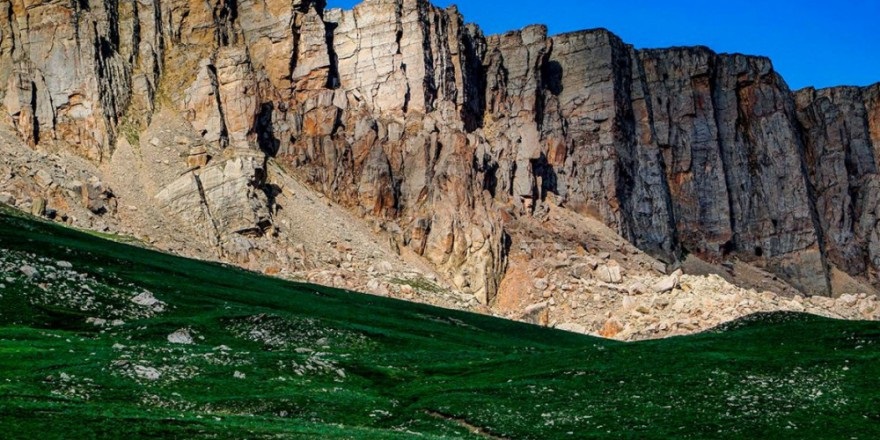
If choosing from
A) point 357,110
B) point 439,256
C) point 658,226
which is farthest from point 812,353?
point 658,226

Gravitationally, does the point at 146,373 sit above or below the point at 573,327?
below

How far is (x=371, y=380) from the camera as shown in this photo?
47156 millimetres

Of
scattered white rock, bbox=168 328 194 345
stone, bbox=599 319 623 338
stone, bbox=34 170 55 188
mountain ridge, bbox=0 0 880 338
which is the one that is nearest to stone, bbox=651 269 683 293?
mountain ridge, bbox=0 0 880 338

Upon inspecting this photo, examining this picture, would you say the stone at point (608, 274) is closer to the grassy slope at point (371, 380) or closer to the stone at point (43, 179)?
the stone at point (43, 179)

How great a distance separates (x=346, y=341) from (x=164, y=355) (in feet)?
60.8

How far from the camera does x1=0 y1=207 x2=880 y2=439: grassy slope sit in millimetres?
34781

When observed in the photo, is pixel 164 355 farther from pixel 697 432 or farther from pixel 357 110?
pixel 357 110

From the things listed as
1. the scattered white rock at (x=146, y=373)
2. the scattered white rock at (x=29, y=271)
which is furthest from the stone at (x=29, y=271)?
the scattered white rock at (x=146, y=373)

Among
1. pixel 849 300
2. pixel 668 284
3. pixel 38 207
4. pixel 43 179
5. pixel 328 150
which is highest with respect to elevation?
pixel 328 150

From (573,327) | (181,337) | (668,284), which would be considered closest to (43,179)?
(573,327)

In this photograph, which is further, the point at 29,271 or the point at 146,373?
the point at 29,271

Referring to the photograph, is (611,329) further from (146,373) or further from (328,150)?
(146,373)

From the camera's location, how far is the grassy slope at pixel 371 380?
1369 inches

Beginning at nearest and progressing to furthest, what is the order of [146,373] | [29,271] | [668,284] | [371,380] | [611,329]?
[146,373] → [371,380] → [29,271] → [611,329] → [668,284]
